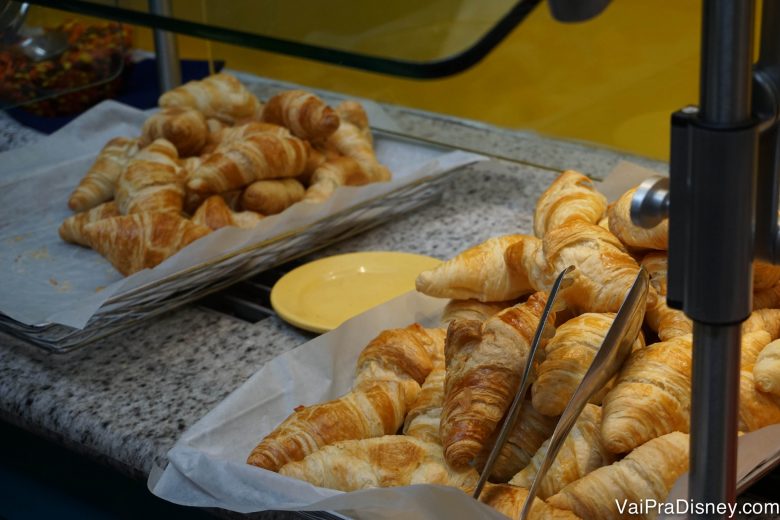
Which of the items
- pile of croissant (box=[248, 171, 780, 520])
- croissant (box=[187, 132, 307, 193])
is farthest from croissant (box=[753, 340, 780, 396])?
croissant (box=[187, 132, 307, 193])

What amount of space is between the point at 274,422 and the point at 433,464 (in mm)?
184

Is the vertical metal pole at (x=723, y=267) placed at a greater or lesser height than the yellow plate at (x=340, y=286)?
greater

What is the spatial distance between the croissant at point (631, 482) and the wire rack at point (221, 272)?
0.53m

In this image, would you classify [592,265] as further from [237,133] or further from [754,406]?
[237,133]

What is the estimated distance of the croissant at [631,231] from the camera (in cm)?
84

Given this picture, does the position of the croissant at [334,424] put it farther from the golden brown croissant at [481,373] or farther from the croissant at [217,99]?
the croissant at [217,99]

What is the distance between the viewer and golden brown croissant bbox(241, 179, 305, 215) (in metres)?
1.23

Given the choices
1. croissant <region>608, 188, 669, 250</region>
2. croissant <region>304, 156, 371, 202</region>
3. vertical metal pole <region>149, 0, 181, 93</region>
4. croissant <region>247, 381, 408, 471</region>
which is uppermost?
vertical metal pole <region>149, 0, 181, 93</region>

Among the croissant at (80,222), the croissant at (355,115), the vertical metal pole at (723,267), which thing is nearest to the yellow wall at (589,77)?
the croissant at (355,115)

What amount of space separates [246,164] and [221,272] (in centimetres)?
19

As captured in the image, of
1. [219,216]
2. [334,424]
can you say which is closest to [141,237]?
[219,216]

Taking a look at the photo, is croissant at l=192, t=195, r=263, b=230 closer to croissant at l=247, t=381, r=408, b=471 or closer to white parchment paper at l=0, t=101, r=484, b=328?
white parchment paper at l=0, t=101, r=484, b=328

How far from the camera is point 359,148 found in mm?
1361

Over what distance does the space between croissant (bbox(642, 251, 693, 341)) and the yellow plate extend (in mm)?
321
